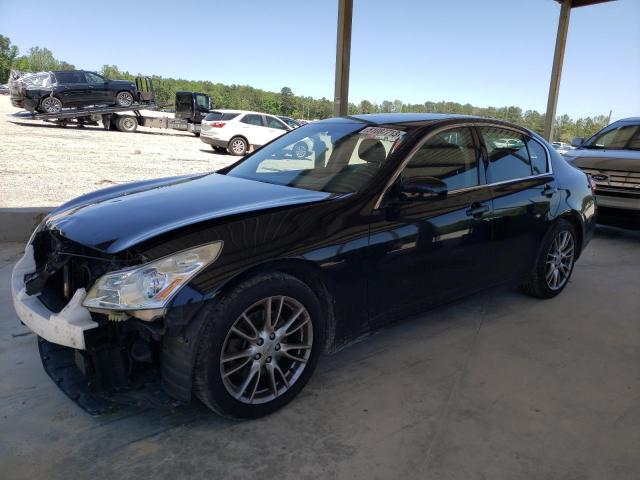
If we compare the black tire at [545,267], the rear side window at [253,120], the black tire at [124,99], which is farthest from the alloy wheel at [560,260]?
the black tire at [124,99]

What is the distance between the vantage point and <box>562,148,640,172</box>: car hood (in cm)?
665

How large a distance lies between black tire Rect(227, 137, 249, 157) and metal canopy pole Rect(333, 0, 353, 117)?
779 centimetres

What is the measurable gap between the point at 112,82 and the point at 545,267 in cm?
2128

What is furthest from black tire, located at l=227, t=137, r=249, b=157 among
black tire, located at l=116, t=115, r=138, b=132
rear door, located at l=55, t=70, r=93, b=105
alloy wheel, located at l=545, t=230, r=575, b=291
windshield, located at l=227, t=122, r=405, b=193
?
alloy wheel, located at l=545, t=230, r=575, b=291

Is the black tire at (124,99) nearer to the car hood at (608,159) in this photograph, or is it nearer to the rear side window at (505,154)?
the car hood at (608,159)

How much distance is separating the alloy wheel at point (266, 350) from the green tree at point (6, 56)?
131 metres

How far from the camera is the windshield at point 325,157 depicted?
10.2 feet

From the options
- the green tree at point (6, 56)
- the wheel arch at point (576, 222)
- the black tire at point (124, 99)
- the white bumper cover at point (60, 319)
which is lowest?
the white bumper cover at point (60, 319)

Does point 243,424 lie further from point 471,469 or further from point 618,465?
point 618,465

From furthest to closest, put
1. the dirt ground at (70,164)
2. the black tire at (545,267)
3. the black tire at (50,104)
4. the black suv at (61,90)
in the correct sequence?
the black tire at (50,104), the black suv at (61,90), the dirt ground at (70,164), the black tire at (545,267)

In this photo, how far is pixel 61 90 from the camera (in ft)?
65.4

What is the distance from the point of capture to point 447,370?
10.4ft

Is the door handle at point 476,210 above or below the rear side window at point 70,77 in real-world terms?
below

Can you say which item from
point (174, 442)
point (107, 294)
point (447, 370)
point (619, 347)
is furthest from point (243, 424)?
point (619, 347)
